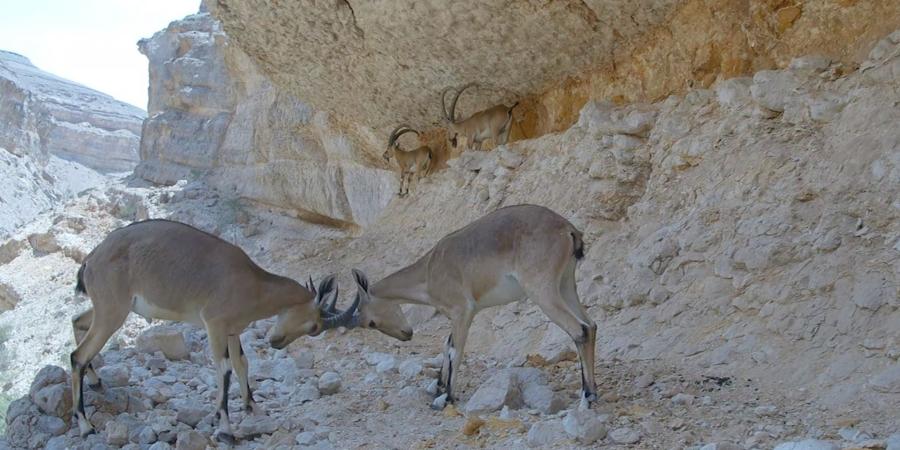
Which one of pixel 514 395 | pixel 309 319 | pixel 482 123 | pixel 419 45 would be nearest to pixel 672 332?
pixel 514 395

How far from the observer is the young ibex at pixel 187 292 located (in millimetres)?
7254

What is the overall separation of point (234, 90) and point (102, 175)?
86.9ft

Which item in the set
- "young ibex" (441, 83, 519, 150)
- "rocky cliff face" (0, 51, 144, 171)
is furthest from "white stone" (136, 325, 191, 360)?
"rocky cliff face" (0, 51, 144, 171)

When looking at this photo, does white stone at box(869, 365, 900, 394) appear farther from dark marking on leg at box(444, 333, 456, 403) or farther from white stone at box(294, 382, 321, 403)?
white stone at box(294, 382, 321, 403)

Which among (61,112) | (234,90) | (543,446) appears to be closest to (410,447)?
(543,446)

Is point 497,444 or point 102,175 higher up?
point 497,444

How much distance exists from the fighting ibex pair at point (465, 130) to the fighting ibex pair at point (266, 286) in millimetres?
5463

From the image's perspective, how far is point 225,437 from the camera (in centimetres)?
675

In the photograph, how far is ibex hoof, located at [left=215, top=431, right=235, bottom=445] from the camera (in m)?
6.73

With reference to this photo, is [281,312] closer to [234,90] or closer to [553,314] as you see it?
[553,314]

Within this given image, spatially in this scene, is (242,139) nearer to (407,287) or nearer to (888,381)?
(407,287)

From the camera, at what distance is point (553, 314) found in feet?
22.0

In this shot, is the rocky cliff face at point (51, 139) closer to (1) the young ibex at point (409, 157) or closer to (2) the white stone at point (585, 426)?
(1) the young ibex at point (409, 157)

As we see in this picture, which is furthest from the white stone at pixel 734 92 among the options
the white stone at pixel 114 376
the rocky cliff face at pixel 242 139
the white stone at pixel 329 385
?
the rocky cliff face at pixel 242 139
